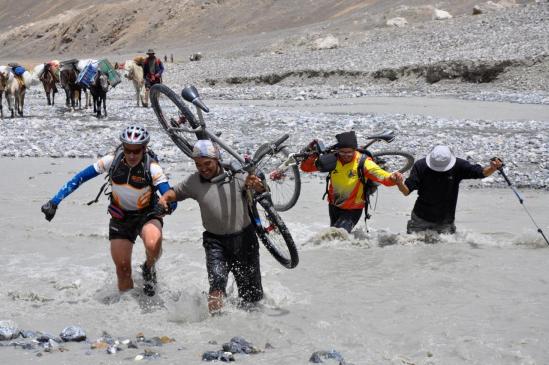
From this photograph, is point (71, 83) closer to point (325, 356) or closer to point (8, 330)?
point (8, 330)

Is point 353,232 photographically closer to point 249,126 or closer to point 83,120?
point 249,126

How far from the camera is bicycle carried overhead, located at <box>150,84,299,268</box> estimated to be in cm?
642

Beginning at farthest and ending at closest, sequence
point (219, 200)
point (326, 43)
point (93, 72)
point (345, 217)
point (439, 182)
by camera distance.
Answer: point (326, 43) < point (93, 72) < point (345, 217) < point (439, 182) < point (219, 200)

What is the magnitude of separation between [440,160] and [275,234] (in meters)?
2.03

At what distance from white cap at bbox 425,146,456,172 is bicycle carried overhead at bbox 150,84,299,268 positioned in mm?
1402

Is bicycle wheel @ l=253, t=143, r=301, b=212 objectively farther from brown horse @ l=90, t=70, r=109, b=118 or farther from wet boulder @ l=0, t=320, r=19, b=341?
brown horse @ l=90, t=70, r=109, b=118

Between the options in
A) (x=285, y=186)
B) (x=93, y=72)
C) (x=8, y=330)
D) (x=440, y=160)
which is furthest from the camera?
(x=93, y=72)

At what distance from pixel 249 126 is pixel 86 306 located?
1148cm

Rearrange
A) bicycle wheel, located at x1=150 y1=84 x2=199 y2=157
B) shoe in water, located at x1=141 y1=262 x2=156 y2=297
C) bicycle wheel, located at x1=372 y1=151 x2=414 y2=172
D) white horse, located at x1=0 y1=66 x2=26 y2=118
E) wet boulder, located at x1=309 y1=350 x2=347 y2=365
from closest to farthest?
1. wet boulder, located at x1=309 y1=350 x2=347 y2=365
2. shoe in water, located at x1=141 y1=262 x2=156 y2=297
3. bicycle wheel, located at x1=372 y1=151 x2=414 y2=172
4. bicycle wheel, located at x1=150 y1=84 x2=199 y2=157
5. white horse, located at x1=0 y1=66 x2=26 y2=118

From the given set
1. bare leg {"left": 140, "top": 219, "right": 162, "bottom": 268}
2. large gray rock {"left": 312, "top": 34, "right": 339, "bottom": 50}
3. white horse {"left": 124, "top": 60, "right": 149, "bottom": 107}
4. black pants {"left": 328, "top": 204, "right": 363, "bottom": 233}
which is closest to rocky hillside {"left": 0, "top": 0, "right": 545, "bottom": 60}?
large gray rock {"left": 312, "top": 34, "right": 339, "bottom": 50}

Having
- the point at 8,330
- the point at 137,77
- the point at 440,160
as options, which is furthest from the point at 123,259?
the point at 137,77

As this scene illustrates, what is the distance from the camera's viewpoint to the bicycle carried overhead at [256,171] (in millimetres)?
6422

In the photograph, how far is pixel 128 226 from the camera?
6871 millimetres

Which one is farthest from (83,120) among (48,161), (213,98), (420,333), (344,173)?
(420,333)
